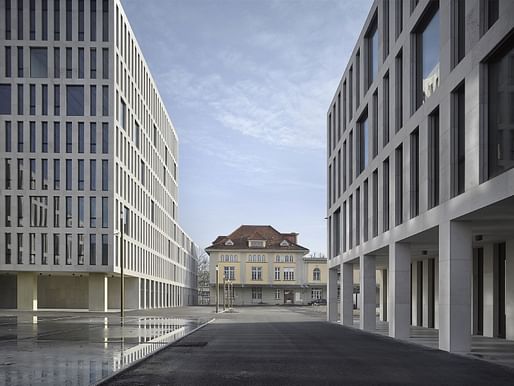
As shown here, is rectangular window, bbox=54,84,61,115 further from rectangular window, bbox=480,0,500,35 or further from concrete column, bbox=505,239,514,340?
rectangular window, bbox=480,0,500,35

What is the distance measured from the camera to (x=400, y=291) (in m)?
26.0

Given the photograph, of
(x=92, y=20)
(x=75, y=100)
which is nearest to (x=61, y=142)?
(x=75, y=100)

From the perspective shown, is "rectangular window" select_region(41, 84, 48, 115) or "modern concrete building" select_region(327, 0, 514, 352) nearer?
"modern concrete building" select_region(327, 0, 514, 352)

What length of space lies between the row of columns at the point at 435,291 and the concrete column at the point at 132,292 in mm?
32107

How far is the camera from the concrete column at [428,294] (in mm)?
35941

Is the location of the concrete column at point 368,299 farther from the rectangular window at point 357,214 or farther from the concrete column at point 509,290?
the concrete column at point 509,290

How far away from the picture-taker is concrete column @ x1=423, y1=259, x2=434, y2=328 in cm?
3594

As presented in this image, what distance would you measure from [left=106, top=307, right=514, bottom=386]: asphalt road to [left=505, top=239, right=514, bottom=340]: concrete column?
482 centimetres

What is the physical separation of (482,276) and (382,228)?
487cm

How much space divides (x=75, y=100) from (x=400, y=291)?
44.4 m

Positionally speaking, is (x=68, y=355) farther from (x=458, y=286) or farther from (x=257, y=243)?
(x=257, y=243)

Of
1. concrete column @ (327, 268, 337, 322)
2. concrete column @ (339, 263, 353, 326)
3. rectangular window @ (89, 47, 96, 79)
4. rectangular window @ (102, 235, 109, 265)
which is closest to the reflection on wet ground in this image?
concrete column @ (339, 263, 353, 326)

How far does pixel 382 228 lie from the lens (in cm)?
2881

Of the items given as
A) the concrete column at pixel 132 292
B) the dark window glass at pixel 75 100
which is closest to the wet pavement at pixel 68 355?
the dark window glass at pixel 75 100
